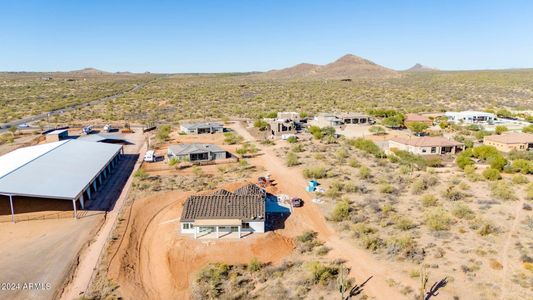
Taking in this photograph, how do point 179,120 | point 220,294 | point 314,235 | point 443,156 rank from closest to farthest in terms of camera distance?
point 220,294 → point 314,235 → point 443,156 → point 179,120

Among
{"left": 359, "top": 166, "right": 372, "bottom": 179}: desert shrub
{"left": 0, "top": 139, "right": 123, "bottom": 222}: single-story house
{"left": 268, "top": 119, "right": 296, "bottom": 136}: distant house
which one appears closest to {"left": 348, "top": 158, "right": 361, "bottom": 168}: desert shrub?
{"left": 359, "top": 166, "right": 372, "bottom": 179}: desert shrub

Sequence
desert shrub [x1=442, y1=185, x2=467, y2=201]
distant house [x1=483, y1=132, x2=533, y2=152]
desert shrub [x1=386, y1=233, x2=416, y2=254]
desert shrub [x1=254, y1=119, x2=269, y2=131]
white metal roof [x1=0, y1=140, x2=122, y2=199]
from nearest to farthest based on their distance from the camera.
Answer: desert shrub [x1=386, y1=233, x2=416, y2=254]
white metal roof [x1=0, y1=140, x2=122, y2=199]
desert shrub [x1=442, y1=185, x2=467, y2=201]
distant house [x1=483, y1=132, x2=533, y2=152]
desert shrub [x1=254, y1=119, x2=269, y2=131]

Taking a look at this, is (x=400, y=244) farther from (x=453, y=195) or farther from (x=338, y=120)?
(x=338, y=120)

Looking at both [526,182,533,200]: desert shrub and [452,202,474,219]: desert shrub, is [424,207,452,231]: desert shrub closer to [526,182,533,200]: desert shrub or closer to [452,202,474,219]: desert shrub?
[452,202,474,219]: desert shrub

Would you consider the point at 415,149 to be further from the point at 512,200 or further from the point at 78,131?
the point at 78,131

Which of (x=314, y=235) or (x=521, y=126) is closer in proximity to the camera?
(x=314, y=235)

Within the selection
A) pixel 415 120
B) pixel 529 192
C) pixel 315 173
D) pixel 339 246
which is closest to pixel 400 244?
pixel 339 246

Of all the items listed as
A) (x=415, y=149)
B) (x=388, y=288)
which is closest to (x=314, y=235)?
(x=388, y=288)
